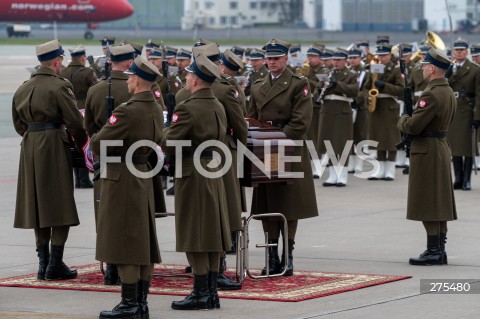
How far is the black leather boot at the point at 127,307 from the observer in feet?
28.5

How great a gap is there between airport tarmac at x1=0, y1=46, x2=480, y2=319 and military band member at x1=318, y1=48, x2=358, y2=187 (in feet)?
0.99

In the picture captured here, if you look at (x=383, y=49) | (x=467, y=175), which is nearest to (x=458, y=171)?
(x=467, y=175)

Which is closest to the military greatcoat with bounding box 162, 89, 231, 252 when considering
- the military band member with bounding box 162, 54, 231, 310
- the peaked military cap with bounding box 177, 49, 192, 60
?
the military band member with bounding box 162, 54, 231, 310

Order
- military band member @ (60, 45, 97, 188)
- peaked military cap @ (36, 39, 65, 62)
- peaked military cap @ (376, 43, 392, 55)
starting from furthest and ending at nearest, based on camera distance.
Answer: peaked military cap @ (376, 43, 392, 55), military band member @ (60, 45, 97, 188), peaked military cap @ (36, 39, 65, 62)

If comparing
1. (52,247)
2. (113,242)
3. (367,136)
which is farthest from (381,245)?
(367,136)

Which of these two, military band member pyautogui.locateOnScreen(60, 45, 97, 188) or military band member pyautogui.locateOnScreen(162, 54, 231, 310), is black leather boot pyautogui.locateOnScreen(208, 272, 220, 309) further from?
military band member pyautogui.locateOnScreen(60, 45, 97, 188)

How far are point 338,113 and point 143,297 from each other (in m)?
9.40

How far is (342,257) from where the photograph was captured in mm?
11680

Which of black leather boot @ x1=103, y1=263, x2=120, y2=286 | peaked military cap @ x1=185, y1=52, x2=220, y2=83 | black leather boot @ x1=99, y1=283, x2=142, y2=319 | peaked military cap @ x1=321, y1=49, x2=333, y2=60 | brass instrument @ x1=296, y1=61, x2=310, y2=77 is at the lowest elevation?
black leather boot @ x1=103, y1=263, x2=120, y2=286

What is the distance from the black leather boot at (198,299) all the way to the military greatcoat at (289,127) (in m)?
1.75

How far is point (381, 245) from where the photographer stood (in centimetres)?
1235

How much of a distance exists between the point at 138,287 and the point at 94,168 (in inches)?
37.8

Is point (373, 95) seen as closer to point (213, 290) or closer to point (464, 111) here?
point (464, 111)

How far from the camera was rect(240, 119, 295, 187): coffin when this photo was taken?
10117 mm
